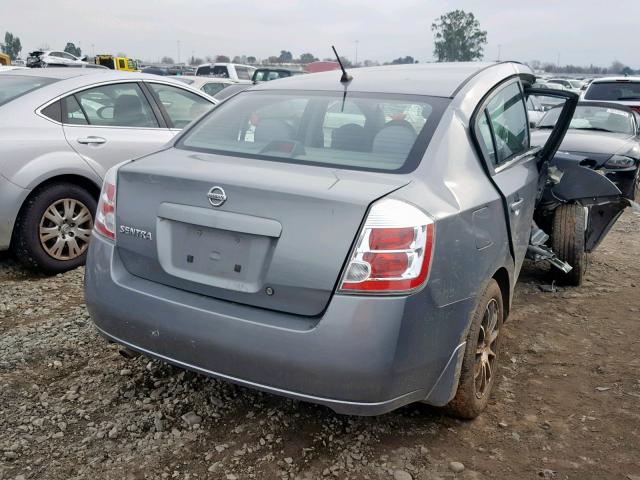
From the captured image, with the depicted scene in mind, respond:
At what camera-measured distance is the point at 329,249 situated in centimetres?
228

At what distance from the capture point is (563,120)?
13.4 ft

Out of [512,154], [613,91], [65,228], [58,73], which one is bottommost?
[65,228]

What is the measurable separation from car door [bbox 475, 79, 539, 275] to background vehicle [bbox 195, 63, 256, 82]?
1852 cm

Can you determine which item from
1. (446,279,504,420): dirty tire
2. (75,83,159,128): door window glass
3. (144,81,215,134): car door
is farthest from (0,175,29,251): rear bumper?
(446,279,504,420): dirty tire

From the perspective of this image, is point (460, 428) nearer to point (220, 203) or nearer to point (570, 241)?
point (220, 203)

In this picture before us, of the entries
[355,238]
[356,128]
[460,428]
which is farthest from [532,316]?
[355,238]

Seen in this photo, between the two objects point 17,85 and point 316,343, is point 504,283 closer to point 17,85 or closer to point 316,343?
point 316,343

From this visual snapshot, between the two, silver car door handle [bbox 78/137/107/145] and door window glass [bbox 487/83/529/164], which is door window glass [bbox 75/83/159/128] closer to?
silver car door handle [bbox 78/137/107/145]

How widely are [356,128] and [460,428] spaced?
59.2 inches

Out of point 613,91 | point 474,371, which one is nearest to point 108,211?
point 474,371

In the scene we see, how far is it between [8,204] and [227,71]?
18192 millimetres

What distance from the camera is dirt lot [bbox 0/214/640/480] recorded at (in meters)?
2.62

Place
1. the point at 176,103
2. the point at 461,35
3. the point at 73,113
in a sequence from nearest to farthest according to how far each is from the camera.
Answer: the point at 73,113
the point at 176,103
the point at 461,35

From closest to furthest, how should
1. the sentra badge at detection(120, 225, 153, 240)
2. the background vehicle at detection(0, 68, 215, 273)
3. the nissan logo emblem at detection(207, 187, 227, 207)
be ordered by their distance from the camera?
the nissan logo emblem at detection(207, 187, 227, 207), the sentra badge at detection(120, 225, 153, 240), the background vehicle at detection(0, 68, 215, 273)
